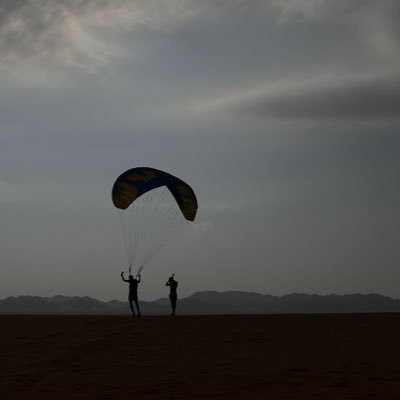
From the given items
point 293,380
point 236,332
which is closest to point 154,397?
point 293,380

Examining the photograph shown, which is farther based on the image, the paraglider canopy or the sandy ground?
the paraglider canopy

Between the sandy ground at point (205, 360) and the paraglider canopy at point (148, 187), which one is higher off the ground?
the paraglider canopy at point (148, 187)

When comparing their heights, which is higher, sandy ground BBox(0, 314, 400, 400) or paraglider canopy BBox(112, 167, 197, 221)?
paraglider canopy BBox(112, 167, 197, 221)

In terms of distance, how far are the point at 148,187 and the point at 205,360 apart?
16.8m

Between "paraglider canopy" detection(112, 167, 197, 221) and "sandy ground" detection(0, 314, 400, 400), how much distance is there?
24.0 ft

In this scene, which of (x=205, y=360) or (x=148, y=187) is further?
(x=148, y=187)

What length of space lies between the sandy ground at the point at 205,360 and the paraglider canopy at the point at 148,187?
7322 millimetres

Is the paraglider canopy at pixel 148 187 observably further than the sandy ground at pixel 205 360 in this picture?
Yes

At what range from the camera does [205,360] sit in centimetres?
1881

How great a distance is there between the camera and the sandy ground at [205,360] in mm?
14570

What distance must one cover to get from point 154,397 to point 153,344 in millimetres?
8718

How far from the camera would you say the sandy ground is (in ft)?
47.8

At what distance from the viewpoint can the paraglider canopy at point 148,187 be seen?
3453 cm

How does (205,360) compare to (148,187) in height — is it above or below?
below
